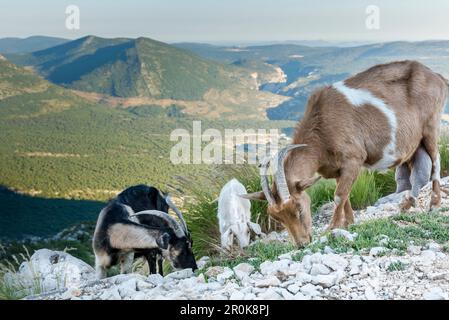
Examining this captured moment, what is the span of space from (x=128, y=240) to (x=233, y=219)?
187 cm

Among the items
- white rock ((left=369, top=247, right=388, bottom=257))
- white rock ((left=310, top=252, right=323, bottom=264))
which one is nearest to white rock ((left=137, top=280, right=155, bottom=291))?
white rock ((left=310, top=252, right=323, bottom=264))

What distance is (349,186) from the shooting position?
6.08 meters

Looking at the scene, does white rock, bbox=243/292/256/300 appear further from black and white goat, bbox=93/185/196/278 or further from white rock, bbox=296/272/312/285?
black and white goat, bbox=93/185/196/278

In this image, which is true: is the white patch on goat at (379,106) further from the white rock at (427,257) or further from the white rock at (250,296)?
the white rock at (250,296)

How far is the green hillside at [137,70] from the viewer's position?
75.9 m

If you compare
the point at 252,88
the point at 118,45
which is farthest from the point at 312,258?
the point at 118,45

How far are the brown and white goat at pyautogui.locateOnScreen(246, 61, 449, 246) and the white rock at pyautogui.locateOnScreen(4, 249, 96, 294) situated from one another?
2137mm

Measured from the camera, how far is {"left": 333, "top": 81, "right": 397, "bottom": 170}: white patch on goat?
633 cm

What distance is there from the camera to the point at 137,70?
7856 cm

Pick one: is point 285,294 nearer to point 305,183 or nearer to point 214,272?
point 214,272

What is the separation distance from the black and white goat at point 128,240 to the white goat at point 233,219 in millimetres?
1142

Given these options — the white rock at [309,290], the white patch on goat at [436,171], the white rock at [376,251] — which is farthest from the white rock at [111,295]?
the white patch on goat at [436,171]

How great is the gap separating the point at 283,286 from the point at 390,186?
6.25m
